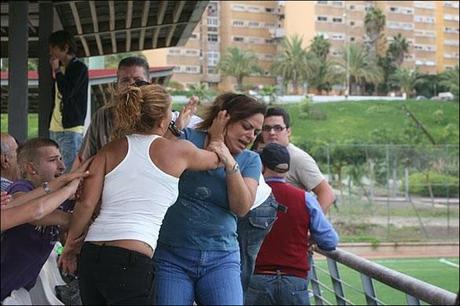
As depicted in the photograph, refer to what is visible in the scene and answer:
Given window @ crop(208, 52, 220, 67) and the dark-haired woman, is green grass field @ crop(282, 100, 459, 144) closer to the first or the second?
window @ crop(208, 52, 220, 67)

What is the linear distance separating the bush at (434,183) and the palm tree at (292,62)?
115ft

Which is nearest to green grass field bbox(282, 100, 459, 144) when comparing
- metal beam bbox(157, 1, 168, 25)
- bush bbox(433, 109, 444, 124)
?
bush bbox(433, 109, 444, 124)

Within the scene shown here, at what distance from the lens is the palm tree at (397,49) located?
3037 inches

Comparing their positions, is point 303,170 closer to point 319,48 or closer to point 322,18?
point 319,48

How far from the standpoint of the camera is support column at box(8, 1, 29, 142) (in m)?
6.45

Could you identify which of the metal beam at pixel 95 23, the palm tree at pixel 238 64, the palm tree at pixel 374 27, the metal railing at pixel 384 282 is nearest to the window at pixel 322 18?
the palm tree at pixel 374 27

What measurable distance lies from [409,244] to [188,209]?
2697cm

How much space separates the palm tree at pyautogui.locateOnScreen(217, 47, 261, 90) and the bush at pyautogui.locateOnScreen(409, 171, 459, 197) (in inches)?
1389

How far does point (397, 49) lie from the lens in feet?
254

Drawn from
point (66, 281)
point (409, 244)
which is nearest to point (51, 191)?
point (66, 281)

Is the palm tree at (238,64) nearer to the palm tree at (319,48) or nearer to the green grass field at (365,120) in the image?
the palm tree at (319,48)

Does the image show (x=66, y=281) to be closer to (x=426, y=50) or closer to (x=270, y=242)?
(x=270, y=242)

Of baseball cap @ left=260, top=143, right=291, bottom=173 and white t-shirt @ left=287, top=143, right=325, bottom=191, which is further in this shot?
white t-shirt @ left=287, top=143, right=325, bottom=191

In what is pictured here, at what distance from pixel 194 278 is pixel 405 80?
7389 centimetres
